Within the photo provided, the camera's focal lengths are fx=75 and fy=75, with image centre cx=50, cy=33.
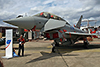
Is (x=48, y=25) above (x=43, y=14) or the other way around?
the other way around

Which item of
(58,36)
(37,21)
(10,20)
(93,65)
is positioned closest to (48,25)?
(37,21)

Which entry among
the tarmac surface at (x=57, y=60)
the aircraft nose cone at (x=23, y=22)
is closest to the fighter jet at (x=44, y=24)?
the aircraft nose cone at (x=23, y=22)

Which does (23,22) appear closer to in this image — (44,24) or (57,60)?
(44,24)

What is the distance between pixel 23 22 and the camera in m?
5.03

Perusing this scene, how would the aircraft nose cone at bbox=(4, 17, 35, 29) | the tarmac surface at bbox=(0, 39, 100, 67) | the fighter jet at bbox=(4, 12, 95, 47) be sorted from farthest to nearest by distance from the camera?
the fighter jet at bbox=(4, 12, 95, 47) → the aircraft nose cone at bbox=(4, 17, 35, 29) → the tarmac surface at bbox=(0, 39, 100, 67)

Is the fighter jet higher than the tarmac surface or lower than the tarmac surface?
higher

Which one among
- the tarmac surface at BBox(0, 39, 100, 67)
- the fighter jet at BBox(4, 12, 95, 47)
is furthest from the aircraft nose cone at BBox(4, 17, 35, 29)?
the tarmac surface at BBox(0, 39, 100, 67)

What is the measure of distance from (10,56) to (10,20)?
2.71 metres

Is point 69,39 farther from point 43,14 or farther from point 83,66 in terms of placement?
point 83,66

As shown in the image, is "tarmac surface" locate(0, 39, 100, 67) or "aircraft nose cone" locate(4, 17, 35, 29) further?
"aircraft nose cone" locate(4, 17, 35, 29)

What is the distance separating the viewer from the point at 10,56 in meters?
5.55

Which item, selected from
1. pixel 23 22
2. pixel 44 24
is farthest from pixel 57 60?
pixel 23 22

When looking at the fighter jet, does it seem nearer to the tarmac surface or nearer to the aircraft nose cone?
the aircraft nose cone

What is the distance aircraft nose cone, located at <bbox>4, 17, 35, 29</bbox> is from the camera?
184 inches
